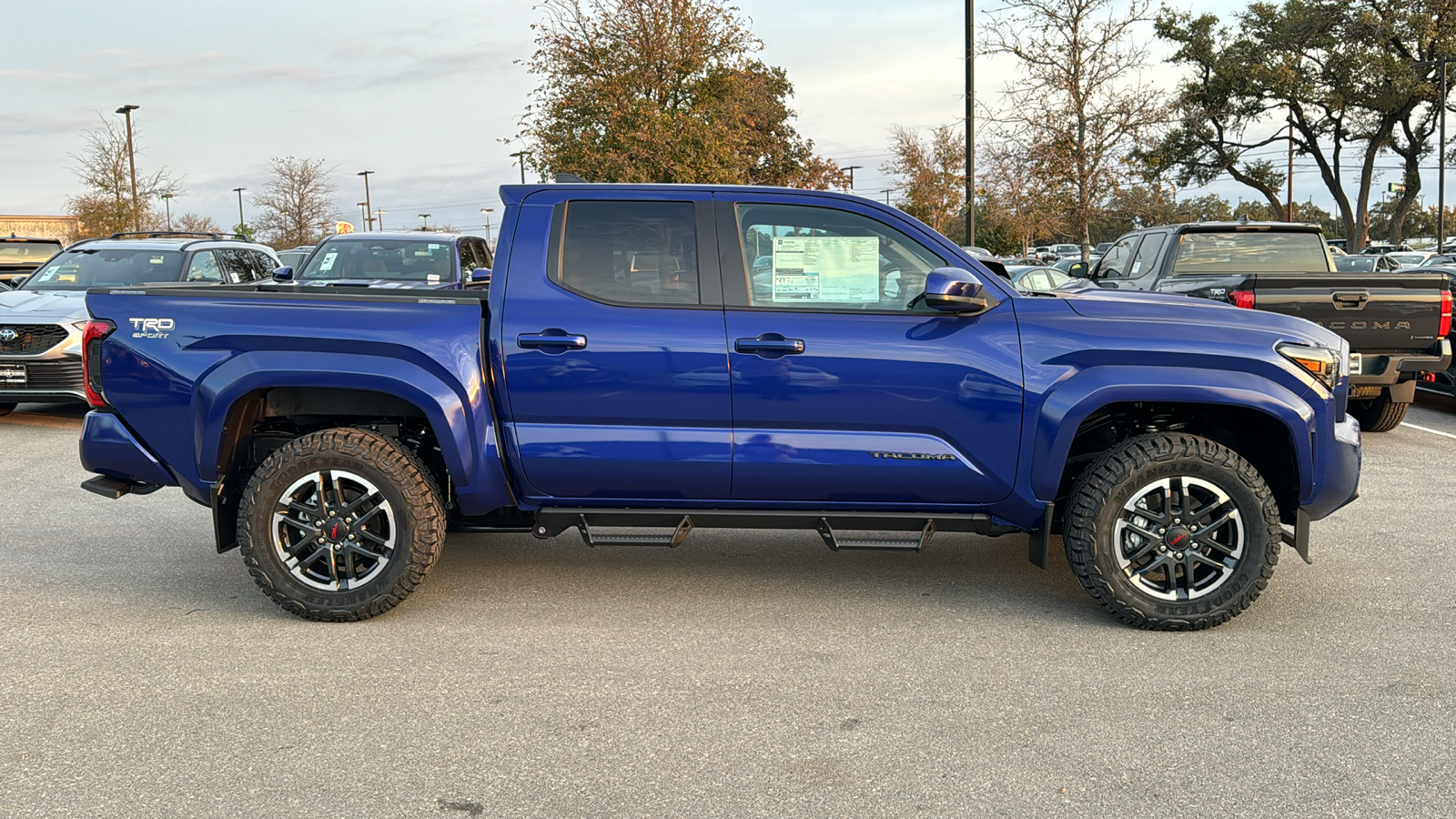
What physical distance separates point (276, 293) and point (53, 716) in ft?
6.38

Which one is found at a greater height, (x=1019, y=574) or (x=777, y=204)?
(x=777, y=204)

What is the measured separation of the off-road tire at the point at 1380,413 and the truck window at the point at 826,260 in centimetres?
650

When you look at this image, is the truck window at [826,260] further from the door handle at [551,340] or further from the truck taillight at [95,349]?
the truck taillight at [95,349]

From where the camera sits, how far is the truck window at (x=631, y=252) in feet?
16.2

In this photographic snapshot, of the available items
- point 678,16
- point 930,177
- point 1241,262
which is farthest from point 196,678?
point 930,177

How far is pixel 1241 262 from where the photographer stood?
420 inches

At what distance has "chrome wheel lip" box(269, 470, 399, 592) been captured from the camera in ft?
16.0

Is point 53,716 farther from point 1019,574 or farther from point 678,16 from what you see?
point 678,16

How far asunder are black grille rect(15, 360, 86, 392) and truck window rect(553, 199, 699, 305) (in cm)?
756

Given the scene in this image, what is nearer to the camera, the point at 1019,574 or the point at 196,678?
the point at 196,678

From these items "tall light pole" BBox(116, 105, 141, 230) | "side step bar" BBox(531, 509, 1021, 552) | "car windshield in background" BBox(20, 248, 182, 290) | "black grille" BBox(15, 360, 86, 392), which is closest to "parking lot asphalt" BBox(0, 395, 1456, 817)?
"side step bar" BBox(531, 509, 1021, 552)

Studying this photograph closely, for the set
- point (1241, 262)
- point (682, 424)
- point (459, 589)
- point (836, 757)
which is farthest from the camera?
point (1241, 262)

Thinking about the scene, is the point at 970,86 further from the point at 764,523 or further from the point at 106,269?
the point at 764,523

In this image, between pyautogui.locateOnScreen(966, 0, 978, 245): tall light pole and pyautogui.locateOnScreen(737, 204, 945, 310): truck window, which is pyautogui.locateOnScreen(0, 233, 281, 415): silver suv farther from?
pyautogui.locateOnScreen(966, 0, 978, 245): tall light pole
